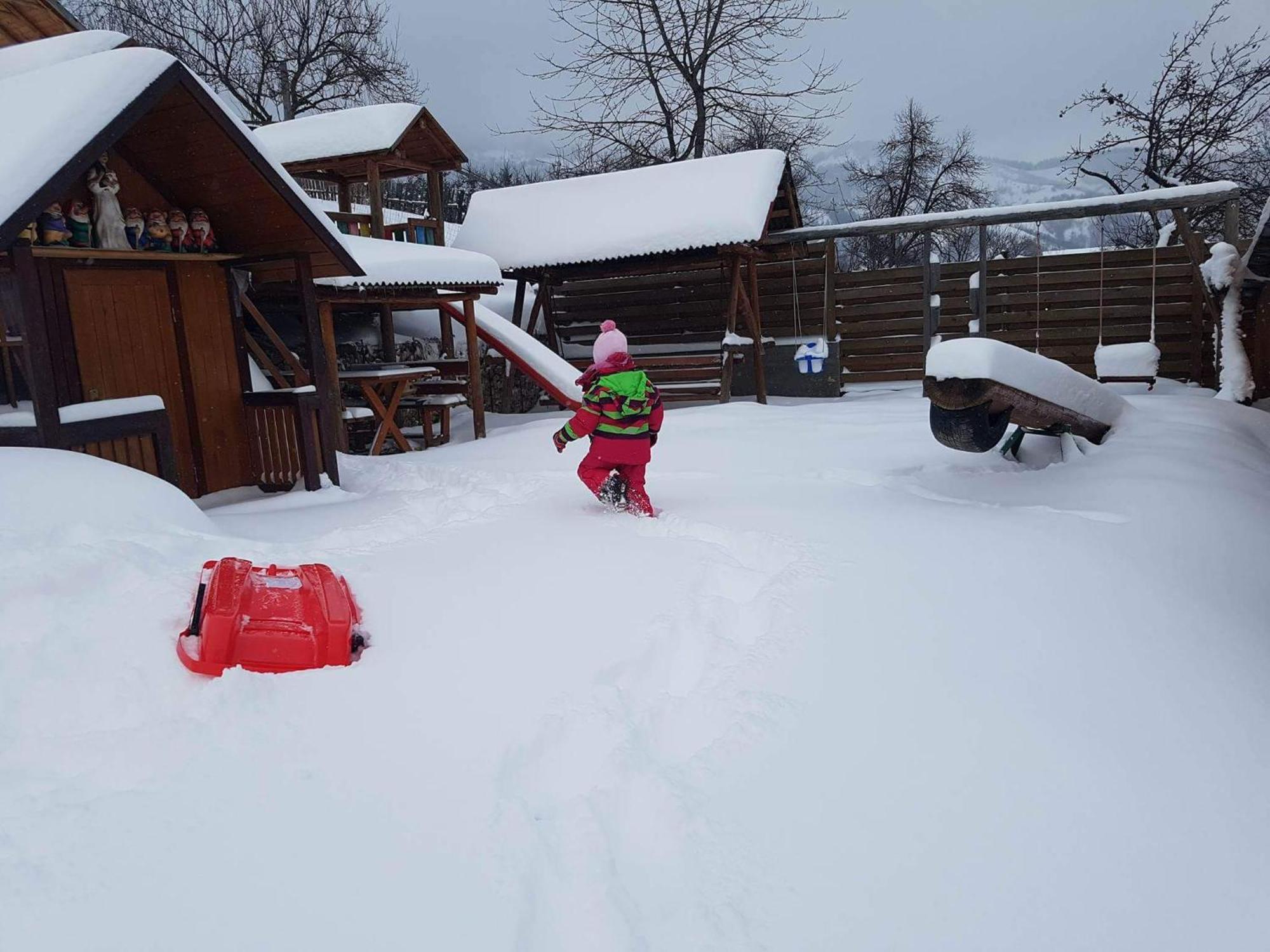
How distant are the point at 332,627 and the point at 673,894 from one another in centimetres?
186

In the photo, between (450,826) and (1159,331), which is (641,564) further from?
(1159,331)

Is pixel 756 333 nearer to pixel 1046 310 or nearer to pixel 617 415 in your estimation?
pixel 1046 310

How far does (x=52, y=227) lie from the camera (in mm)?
5938

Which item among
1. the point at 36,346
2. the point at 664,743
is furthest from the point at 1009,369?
the point at 36,346

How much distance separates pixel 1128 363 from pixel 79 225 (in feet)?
37.2

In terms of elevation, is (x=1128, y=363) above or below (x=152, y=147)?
below

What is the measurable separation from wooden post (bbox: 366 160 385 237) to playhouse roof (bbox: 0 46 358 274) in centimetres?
492

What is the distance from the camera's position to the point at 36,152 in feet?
17.3

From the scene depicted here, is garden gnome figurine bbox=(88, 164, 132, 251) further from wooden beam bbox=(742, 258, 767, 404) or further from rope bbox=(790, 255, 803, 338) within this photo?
rope bbox=(790, 255, 803, 338)

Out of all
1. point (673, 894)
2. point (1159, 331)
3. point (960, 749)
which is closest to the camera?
point (673, 894)

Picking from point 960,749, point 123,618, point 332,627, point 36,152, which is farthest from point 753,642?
point 36,152

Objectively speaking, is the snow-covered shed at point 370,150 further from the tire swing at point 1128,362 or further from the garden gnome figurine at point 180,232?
the tire swing at point 1128,362

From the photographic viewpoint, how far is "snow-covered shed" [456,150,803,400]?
42.3ft

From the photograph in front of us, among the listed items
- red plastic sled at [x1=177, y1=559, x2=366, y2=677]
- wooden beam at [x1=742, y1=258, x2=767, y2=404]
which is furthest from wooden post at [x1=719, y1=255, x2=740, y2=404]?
red plastic sled at [x1=177, y1=559, x2=366, y2=677]
